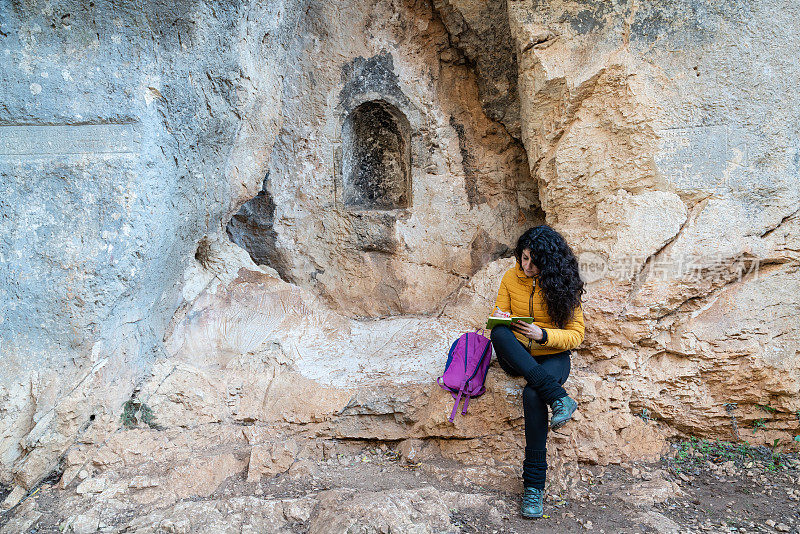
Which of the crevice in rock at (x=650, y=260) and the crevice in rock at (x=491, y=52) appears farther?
the crevice in rock at (x=491, y=52)

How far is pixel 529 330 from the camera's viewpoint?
290 cm

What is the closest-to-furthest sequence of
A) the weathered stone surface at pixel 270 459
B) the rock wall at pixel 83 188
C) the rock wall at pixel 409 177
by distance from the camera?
the rock wall at pixel 83 188
the weathered stone surface at pixel 270 459
the rock wall at pixel 409 177

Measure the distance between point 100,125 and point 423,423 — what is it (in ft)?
8.04

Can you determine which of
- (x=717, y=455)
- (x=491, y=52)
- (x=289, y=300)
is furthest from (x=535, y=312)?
(x=491, y=52)

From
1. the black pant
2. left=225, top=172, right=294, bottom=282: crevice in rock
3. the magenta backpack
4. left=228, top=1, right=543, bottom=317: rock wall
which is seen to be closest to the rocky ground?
the black pant

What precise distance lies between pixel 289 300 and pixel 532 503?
220 cm

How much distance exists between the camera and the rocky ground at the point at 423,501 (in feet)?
9.15

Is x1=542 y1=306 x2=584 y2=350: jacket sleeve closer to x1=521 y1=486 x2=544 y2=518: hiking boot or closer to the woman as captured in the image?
the woman

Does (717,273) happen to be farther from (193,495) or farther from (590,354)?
(193,495)

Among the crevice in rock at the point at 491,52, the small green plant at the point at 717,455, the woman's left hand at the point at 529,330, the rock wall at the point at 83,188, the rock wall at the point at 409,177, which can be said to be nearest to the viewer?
the woman's left hand at the point at 529,330

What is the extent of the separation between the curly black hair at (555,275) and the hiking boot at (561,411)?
1.40ft

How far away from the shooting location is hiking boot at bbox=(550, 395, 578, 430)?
2.73m

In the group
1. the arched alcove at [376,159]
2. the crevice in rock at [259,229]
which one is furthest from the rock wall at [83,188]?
the arched alcove at [376,159]

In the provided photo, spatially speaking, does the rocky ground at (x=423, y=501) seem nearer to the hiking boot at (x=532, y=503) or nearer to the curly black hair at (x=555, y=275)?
the hiking boot at (x=532, y=503)
